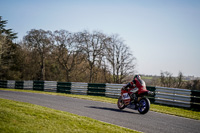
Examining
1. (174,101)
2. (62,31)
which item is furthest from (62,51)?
(174,101)

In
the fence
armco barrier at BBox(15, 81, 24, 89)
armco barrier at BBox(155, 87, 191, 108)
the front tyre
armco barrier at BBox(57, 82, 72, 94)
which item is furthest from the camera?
armco barrier at BBox(15, 81, 24, 89)

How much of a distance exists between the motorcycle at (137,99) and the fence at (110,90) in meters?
4.31

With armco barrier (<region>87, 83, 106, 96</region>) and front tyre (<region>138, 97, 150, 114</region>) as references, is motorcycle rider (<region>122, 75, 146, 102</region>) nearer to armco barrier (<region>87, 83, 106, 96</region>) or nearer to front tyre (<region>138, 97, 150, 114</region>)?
front tyre (<region>138, 97, 150, 114</region>)

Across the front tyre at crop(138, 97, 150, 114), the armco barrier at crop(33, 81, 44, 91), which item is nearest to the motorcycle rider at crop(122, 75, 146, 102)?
the front tyre at crop(138, 97, 150, 114)

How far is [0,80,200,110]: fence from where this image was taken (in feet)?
41.3

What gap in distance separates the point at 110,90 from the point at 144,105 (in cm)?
852

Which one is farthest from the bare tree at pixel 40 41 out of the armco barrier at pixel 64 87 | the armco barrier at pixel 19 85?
the armco barrier at pixel 64 87

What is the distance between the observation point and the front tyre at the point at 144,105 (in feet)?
30.5

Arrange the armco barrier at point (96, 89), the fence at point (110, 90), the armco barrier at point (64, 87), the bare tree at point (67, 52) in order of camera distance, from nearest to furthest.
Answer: the fence at point (110, 90), the armco barrier at point (96, 89), the armco barrier at point (64, 87), the bare tree at point (67, 52)

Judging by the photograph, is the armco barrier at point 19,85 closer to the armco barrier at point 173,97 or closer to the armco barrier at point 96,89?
the armco barrier at point 96,89

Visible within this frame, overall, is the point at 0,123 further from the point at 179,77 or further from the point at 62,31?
the point at 179,77

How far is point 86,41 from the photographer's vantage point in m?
43.3

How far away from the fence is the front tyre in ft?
14.4

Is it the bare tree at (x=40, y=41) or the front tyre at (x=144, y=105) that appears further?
the bare tree at (x=40, y=41)
